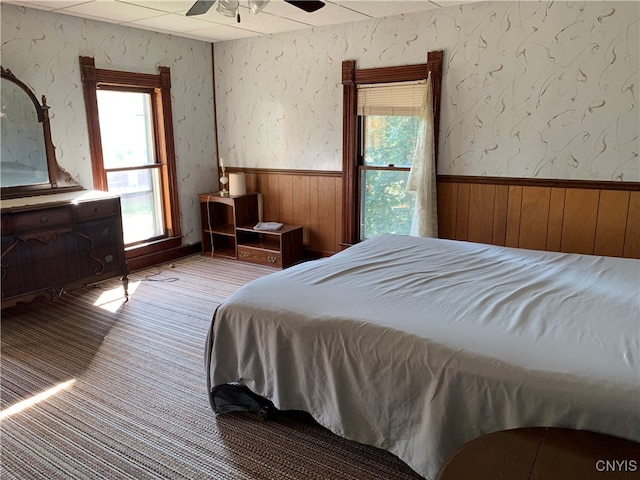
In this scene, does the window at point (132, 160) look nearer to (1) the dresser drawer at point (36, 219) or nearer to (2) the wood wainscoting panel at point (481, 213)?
(1) the dresser drawer at point (36, 219)

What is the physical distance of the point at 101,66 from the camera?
4.40 m

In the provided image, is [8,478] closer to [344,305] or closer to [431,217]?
[344,305]

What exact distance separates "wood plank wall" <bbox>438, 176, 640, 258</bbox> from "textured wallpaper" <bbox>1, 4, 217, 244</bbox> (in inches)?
113

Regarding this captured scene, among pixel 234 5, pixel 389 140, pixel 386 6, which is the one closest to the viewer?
pixel 234 5

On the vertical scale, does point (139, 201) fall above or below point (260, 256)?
above

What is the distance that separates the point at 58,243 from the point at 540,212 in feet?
12.6

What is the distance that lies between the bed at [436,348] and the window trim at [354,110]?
2.13 meters

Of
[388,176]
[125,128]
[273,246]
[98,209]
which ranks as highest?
[125,128]

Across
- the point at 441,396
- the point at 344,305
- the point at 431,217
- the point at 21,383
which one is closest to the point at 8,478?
the point at 21,383

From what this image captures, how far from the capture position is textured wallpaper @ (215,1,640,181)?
11.3 ft

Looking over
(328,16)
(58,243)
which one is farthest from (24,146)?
(328,16)

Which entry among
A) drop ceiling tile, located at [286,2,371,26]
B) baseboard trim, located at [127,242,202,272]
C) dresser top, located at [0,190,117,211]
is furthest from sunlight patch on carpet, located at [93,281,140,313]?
drop ceiling tile, located at [286,2,371,26]

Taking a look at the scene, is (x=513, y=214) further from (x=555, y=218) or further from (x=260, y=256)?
(x=260, y=256)

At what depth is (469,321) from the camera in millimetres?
1884
